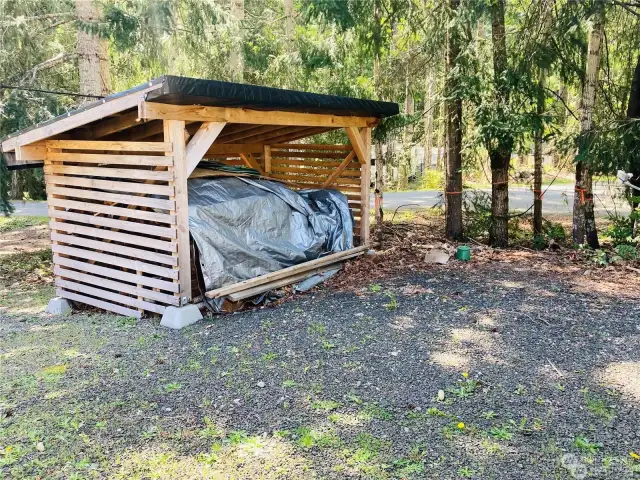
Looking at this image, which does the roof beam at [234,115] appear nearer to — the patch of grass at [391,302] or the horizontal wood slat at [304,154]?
the horizontal wood slat at [304,154]

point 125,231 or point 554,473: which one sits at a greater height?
point 125,231

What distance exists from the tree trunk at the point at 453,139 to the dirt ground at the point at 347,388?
274 cm

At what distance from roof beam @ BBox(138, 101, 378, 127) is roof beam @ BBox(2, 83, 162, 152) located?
181mm

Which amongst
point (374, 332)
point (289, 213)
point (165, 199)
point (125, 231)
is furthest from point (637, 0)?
point (125, 231)

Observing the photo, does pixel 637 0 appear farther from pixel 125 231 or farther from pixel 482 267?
pixel 125 231

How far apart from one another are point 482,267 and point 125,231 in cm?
437

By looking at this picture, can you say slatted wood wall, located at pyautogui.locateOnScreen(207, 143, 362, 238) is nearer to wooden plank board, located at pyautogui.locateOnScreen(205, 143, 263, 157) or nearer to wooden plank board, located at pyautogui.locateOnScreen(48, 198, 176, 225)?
wooden plank board, located at pyautogui.locateOnScreen(205, 143, 263, 157)

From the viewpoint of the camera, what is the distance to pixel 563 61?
7434 mm

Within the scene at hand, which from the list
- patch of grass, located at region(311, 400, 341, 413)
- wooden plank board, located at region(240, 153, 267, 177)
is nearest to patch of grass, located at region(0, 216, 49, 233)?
wooden plank board, located at region(240, 153, 267, 177)

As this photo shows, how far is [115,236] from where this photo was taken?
5.74m

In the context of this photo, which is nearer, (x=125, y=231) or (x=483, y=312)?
(x=483, y=312)

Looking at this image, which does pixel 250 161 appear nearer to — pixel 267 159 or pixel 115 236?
pixel 267 159

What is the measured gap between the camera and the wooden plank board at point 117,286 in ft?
17.7

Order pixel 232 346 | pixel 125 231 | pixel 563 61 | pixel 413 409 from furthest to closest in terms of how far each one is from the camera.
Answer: pixel 563 61 → pixel 125 231 → pixel 232 346 → pixel 413 409
